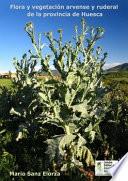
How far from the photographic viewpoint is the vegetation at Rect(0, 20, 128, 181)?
6902mm

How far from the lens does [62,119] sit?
7.09m

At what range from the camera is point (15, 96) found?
818 centimetres

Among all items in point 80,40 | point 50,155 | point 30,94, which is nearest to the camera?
point 50,155

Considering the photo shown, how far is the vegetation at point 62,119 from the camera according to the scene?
690cm

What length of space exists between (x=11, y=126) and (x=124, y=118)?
184cm

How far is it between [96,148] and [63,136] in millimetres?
670

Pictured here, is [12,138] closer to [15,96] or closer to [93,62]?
[15,96]

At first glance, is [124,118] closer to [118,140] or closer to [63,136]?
[118,140]

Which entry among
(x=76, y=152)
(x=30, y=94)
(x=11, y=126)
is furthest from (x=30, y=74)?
(x=76, y=152)

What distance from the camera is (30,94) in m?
7.80

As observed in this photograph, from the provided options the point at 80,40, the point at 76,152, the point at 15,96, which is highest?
the point at 80,40

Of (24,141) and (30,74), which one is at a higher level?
(30,74)

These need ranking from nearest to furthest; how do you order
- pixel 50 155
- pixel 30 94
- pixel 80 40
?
1. pixel 50 155
2. pixel 80 40
3. pixel 30 94

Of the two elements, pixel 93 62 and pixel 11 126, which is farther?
pixel 11 126
